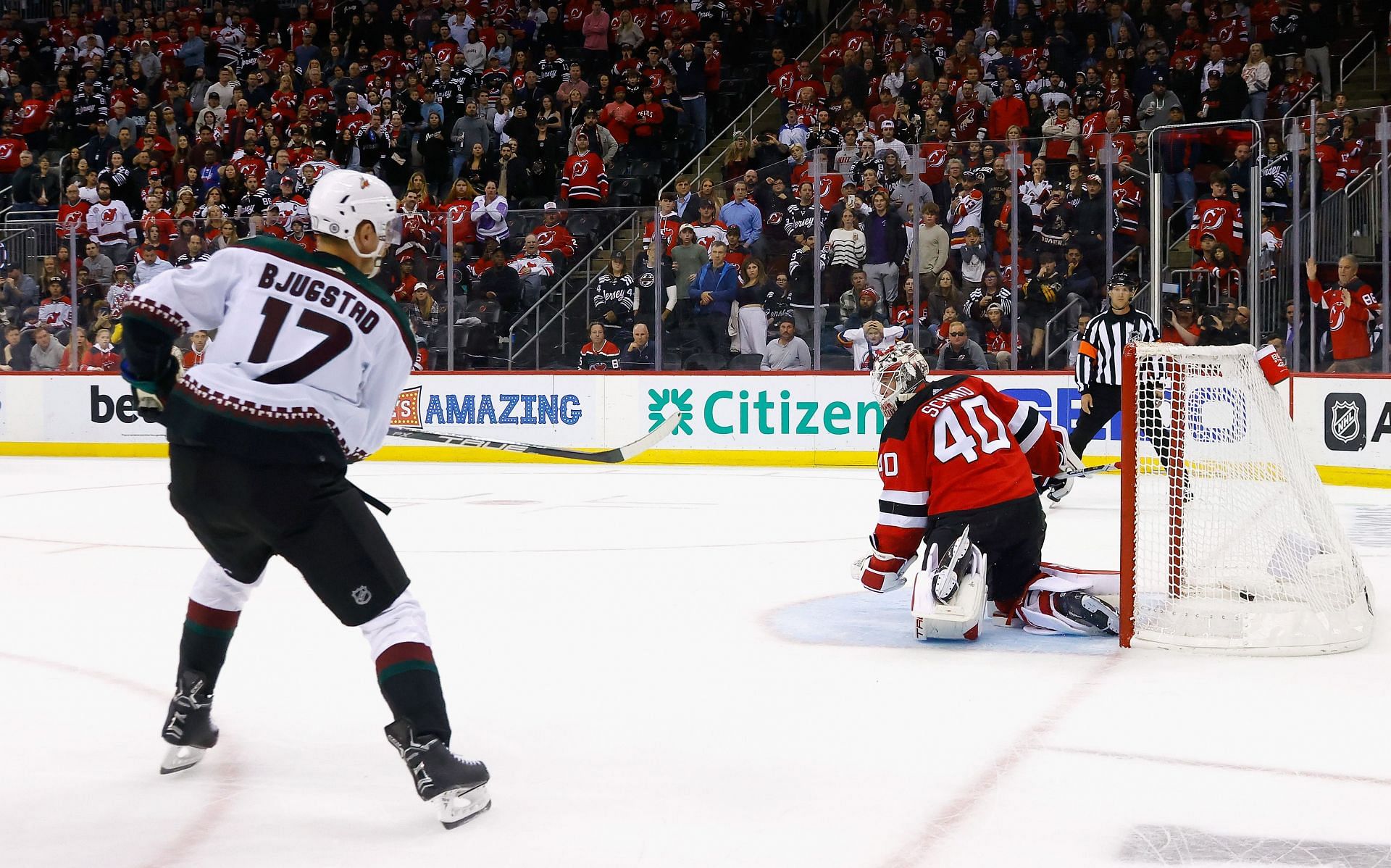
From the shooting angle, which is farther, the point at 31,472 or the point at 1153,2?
the point at 1153,2

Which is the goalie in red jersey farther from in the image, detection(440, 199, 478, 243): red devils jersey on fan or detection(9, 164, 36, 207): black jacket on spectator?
detection(9, 164, 36, 207): black jacket on spectator

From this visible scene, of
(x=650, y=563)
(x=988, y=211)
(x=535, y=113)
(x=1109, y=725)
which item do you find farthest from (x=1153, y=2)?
(x=1109, y=725)

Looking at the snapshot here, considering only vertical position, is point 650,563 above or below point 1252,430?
below

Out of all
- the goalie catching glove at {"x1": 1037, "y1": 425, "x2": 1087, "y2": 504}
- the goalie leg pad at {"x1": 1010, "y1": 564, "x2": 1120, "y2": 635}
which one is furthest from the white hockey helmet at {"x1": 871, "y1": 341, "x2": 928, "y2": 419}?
the goalie catching glove at {"x1": 1037, "y1": 425, "x2": 1087, "y2": 504}

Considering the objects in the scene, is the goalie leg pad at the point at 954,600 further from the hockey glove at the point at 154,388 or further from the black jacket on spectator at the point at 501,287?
the black jacket on spectator at the point at 501,287

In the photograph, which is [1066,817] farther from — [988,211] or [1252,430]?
[988,211]

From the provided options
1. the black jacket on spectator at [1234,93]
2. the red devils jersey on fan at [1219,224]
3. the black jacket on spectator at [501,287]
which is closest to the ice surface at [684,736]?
the red devils jersey on fan at [1219,224]

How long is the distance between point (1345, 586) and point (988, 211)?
6.75m

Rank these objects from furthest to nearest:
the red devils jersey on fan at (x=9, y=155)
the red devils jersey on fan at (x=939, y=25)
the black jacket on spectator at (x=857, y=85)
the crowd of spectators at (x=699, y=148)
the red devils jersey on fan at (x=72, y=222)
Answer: the red devils jersey on fan at (x=9, y=155) → the red devils jersey on fan at (x=939, y=25) → the black jacket on spectator at (x=857, y=85) → the red devils jersey on fan at (x=72, y=222) → the crowd of spectators at (x=699, y=148)

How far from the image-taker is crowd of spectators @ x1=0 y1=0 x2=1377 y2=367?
10.6 m

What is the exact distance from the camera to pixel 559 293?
39.2 feet

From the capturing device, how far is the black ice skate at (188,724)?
9.80 feet

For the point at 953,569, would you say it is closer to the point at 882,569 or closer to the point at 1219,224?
the point at 882,569

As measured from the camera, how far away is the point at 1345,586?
14.3 feet
